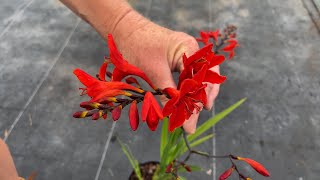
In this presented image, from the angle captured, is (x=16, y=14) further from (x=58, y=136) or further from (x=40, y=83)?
(x=58, y=136)

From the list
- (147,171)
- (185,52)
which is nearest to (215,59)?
(185,52)

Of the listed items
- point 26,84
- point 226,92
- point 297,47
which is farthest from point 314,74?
point 26,84

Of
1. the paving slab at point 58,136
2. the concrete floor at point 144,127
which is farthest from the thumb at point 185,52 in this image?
the paving slab at point 58,136

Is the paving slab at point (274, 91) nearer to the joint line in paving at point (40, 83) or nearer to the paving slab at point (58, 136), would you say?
the paving slab at point (58, 136)

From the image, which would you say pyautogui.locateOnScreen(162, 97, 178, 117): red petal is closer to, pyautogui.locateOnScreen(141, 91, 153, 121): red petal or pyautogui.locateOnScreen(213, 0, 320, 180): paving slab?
pyautogui.locateOnScreen(141, 91, 153, 121): red petal

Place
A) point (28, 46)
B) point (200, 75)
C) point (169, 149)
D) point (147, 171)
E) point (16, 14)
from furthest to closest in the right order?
point (16, 14)
point (28, 46)
point (147, 171)
point (169, 149)
point (200, 75)

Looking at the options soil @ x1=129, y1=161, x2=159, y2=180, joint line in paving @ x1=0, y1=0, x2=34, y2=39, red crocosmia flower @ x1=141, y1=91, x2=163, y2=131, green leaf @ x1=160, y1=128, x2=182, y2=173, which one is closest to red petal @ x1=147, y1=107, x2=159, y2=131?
A: red crocosmia flower @ x1=141, y1=91, x2=163, y2=131

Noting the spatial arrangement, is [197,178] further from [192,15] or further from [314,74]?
[192,15]

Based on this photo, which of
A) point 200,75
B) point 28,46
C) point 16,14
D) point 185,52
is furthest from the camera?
point 16,14
